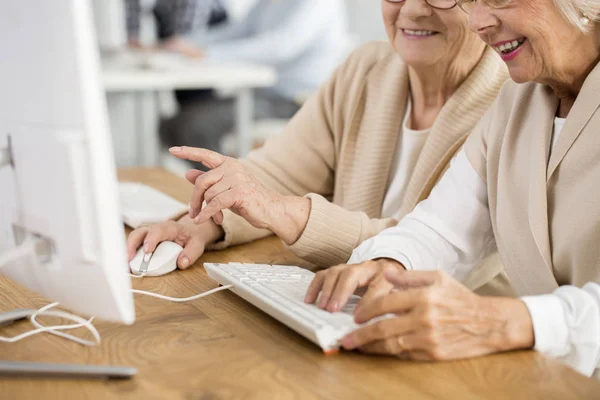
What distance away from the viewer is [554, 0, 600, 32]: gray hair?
1.08 metres

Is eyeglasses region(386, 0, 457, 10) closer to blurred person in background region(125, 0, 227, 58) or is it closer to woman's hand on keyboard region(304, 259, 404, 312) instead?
woman's hand on keyboard region(304, 259, 404, 312)

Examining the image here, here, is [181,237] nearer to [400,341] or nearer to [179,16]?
[400,341]

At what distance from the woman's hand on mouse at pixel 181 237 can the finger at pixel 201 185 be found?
74 mm

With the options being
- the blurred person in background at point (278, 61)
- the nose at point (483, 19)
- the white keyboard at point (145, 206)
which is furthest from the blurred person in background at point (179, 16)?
the nose at point (483, 19)

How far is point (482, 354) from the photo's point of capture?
916 millimetres

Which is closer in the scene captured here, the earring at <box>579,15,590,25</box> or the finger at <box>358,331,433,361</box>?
the finger at <box>358,331,433,361</box>

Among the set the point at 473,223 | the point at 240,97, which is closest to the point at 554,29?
the point at 473,223

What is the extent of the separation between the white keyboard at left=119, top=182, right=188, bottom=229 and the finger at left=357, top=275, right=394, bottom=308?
1.74 ft

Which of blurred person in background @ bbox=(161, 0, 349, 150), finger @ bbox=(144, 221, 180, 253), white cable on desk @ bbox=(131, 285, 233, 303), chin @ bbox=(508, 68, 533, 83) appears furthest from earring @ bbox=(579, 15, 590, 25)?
blurred person in background @ bbox=(161, 0, 349, 150)

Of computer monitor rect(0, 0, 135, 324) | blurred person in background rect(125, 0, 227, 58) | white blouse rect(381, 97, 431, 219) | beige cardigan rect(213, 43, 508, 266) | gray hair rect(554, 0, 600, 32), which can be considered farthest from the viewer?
blurred person in background rect(125, 0, 227, 58)

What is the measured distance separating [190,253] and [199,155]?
0.54ft

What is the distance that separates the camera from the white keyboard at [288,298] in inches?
36.0

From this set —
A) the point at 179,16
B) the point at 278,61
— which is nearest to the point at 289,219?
the point at 278,61

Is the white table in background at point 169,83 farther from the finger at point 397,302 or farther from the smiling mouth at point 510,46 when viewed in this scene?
the finger at point 397,302
